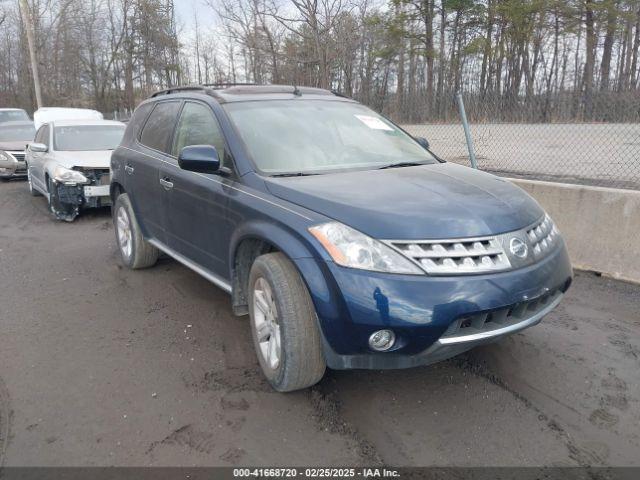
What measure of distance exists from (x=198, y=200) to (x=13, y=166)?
11.0 metres

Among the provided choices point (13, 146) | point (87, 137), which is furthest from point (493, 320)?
point (13, 146)

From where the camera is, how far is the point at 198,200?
377cm

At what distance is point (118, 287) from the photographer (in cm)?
501

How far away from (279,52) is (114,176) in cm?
1142

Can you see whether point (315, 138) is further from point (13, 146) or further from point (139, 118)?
point (13, 146)

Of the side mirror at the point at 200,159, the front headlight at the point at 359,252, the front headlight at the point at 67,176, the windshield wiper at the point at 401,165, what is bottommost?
the front headlight at the point at 67,176

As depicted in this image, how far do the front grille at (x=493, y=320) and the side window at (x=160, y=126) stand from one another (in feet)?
9.82

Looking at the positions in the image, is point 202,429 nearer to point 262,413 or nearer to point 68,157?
point 262,413

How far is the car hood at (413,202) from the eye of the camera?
2617 mm

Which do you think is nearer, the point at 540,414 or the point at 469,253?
the point at 469,253

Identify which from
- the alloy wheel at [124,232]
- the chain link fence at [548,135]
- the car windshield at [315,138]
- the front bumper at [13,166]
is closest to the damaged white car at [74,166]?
the alloy wheel at [124,232]

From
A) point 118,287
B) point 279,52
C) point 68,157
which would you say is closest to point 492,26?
point 279,52

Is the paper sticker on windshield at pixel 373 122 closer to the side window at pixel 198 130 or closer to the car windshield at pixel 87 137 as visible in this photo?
the side window at pixel 198 130

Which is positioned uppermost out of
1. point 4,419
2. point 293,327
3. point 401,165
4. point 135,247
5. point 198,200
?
point 401,165
